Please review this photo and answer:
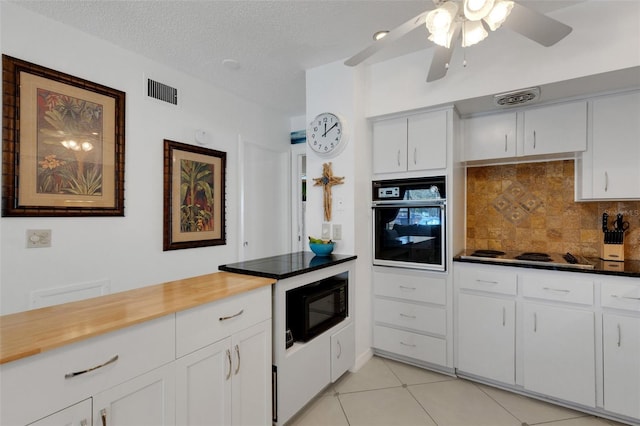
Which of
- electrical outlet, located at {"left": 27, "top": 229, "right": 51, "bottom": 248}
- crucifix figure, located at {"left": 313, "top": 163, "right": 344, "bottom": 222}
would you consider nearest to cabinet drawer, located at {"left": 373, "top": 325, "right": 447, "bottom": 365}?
crucifix figure, located at {"left": 313, "top": 163, "right": 344, "bottom": 222}

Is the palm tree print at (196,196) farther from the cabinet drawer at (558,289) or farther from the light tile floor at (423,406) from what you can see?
the cabinet drawer at (558,289)

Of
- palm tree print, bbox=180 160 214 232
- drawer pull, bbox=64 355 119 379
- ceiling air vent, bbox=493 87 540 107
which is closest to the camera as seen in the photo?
drawer pull, bbox=64 355 119 379

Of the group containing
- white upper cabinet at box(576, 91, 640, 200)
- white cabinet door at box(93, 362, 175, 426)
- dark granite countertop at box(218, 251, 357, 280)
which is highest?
white upper cabinet at box(576, 91, 640, 200)

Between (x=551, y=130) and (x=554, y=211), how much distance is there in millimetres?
708

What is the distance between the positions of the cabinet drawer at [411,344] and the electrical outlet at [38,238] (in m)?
2.62

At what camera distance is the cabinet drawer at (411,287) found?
2574mm

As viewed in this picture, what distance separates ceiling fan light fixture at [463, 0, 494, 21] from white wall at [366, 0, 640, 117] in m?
1.20

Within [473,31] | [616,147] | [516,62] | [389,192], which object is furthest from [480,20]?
[616,147]

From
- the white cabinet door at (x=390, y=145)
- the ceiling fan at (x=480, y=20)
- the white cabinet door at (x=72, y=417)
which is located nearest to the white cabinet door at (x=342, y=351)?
the white cabinet door at (x=390, y=145)

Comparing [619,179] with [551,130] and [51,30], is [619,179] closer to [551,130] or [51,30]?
[551,130]

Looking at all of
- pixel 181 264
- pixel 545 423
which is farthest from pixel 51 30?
pixel 545 423

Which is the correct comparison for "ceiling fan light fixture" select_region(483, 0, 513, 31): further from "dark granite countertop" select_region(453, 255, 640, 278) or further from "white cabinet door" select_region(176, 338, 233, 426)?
"white cabinet door" select_region(176, 338, 233, 426)

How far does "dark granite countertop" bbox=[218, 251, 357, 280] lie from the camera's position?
1875mm

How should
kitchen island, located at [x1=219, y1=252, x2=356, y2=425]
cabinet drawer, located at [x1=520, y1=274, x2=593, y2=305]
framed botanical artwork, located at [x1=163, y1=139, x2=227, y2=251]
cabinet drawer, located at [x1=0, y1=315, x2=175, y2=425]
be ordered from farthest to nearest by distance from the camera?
framed botanical artwork, located at [x1=163, y1=139, x2=227, y2=251], cabinet drawer, located at [x1=520, y1=274, x2=593, y2=305], kitchen island, located at [x1=219, y1=252, x2=356, y2=425], cabinet drawer, located at [x1=0, y1=315, x2=175, y2=425]
